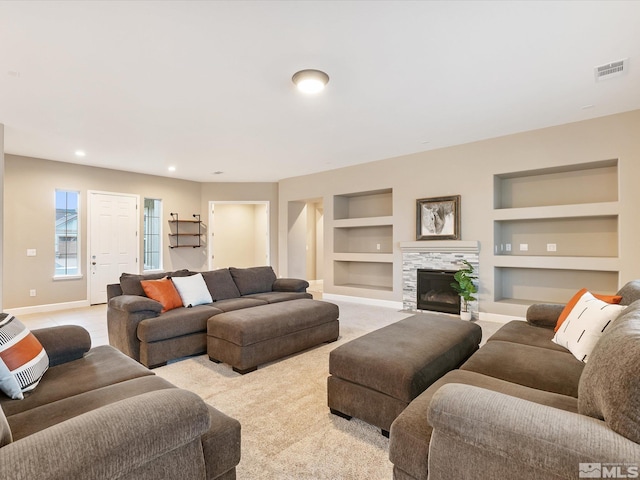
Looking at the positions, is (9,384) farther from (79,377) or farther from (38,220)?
(38,220)

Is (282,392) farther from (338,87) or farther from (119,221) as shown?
(119,221)

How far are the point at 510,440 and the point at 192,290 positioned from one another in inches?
138

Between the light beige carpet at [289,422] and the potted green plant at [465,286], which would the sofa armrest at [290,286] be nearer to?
the light beige carpet at [289,422]

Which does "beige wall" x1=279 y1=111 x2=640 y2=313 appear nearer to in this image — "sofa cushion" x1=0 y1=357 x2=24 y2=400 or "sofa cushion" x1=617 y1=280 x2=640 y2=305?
"sofa cushion" x1=617 y1=280 x2=640 y2=305

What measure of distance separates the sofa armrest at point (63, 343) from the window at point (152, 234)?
568cm

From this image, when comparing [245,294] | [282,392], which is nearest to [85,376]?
[282,392]

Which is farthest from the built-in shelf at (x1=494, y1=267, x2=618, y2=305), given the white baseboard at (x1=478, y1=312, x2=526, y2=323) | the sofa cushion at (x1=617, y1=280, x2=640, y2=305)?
the sofa cushion at (x1=617, y1=280, x2=640, y2=305)

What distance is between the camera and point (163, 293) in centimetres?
356

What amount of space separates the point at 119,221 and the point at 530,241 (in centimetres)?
773

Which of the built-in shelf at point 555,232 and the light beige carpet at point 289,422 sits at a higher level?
the built-in shelf at point 555,232

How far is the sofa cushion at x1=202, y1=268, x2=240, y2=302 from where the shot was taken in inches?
166

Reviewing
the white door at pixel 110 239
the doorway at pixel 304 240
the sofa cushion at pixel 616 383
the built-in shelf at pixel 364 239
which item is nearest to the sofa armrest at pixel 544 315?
the sofa cushion at pixel 616 383

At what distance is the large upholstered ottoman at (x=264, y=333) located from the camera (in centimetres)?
294

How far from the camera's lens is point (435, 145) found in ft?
17.2
